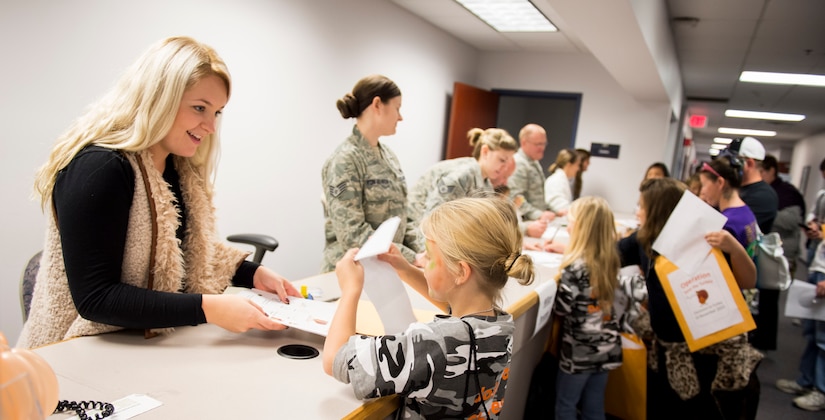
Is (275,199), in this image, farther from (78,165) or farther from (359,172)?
(78,165)

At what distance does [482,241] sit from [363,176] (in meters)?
1.08

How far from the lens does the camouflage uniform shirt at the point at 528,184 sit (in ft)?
13.8

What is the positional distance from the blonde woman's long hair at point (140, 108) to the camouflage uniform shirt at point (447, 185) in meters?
1.41

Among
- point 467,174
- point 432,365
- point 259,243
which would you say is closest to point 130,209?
point 432,365

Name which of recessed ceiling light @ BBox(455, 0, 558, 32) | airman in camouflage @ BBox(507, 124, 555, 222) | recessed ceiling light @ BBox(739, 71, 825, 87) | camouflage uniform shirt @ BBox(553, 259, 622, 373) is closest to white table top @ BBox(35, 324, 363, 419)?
camouflage uniform shirt @ BBox(553, 259, 622, 373)

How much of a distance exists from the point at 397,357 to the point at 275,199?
9.58 ft

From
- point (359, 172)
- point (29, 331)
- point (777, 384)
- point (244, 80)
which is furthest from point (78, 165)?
point (777, 384)

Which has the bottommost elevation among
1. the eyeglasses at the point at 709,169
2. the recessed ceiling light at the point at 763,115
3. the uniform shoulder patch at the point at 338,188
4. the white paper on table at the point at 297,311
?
the white paper on table at the point at 297,311

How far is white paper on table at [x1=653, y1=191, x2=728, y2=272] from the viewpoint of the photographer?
82.5 inches

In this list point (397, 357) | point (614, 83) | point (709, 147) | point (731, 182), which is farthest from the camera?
point (709, 147)

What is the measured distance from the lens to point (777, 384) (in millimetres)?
3574

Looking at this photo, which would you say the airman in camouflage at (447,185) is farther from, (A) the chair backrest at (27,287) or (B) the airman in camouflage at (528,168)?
(A) the chair backrest at (27,287)

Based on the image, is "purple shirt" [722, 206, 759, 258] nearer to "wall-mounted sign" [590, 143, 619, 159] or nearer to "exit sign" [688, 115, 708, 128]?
"wall-mounted sign" [590, 143, 619, 159]

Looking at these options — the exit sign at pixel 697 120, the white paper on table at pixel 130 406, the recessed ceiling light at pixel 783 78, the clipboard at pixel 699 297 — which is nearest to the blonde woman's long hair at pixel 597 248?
the clipboard at pixel 699 297
